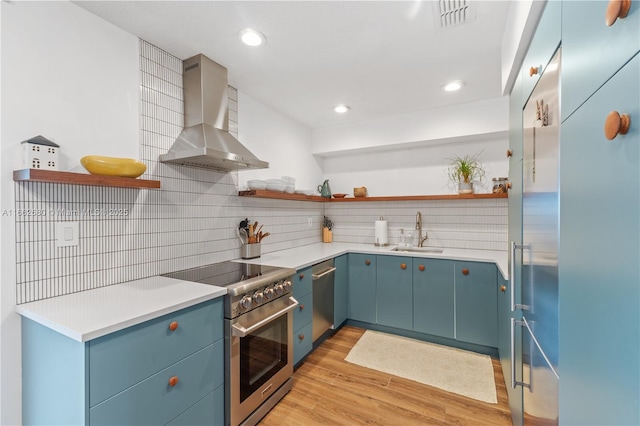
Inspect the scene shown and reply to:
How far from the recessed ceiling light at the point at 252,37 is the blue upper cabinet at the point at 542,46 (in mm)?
1492

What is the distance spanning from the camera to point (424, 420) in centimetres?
184

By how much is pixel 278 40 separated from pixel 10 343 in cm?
216

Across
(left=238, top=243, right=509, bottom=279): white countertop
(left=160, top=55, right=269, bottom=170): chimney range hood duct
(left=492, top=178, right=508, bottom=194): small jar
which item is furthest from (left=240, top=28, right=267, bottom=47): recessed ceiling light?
(left=492, top=178, right=508, bottom=194): small jar

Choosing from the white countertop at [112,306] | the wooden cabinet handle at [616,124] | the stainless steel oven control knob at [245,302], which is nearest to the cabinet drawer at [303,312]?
the stainless steel oven control knob at [245,302]

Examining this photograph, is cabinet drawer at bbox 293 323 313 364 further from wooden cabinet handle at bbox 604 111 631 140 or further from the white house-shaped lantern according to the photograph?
wooden cabinet handle at bbox 604 111 631 140

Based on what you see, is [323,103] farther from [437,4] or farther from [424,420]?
[424,420]

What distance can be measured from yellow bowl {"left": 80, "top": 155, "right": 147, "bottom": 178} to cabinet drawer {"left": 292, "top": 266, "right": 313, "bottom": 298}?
1312mm

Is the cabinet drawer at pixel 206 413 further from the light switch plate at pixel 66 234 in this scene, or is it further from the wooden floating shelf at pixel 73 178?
the wooden floating shelf at pixel 73 178

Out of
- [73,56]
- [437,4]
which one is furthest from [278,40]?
[73,56]

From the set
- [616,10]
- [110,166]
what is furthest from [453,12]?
[110,166]

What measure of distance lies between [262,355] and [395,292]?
62.3 inches

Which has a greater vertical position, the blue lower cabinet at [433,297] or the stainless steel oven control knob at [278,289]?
the stainless steel oven control knob at [278,289]

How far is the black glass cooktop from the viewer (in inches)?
72.2

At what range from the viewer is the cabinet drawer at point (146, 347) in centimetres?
113
